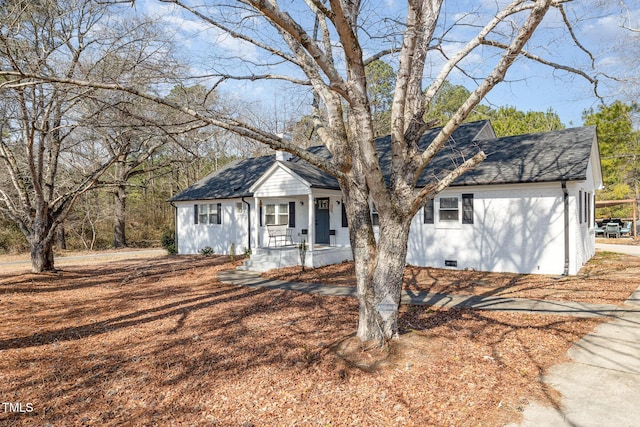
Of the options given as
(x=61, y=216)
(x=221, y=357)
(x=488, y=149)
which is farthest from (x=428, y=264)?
(x=61, y=216)

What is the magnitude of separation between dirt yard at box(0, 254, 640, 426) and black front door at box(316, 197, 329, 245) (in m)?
7.17

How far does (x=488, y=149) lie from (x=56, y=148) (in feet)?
49.4

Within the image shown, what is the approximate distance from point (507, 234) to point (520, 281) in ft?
6.43

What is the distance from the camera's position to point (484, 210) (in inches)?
478

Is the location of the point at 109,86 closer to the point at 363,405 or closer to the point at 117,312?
the point at 363,405

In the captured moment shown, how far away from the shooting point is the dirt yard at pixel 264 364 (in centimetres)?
372

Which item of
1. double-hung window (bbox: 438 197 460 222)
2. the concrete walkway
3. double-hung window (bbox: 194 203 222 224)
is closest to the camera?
the concrete walkway

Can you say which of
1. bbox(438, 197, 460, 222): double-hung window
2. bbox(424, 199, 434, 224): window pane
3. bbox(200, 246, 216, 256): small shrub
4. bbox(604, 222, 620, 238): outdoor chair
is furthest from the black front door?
bbox(604, 222, 620, 238): outdoor chair

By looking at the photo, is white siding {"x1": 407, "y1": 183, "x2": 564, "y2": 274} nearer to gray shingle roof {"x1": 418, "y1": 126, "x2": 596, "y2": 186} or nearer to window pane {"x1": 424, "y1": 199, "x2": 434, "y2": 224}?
window pane {"x1": 424, "y1": 199, "x2": 434, "y2": 224}

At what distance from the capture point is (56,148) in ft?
39.7

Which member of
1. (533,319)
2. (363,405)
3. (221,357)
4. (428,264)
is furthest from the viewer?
(428,264)

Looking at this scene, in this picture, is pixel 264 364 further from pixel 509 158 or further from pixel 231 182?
pixel 231 182

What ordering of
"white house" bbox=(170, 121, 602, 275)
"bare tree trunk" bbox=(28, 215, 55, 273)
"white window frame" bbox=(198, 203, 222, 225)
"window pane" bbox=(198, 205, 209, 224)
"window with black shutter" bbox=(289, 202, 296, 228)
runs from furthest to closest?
"window pane" bbox=(198, 205, 209, 224) < "white window frame" bbox=(198, 203, 222, 225) < "window with black shutter" bbox=(289, 202, 296, 228) < "bare tree trunk" bbox=(28, 215, 55, 273) < "white house" bbox=(170, 121, 602, 275)

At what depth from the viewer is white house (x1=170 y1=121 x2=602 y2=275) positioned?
36.2 feet
